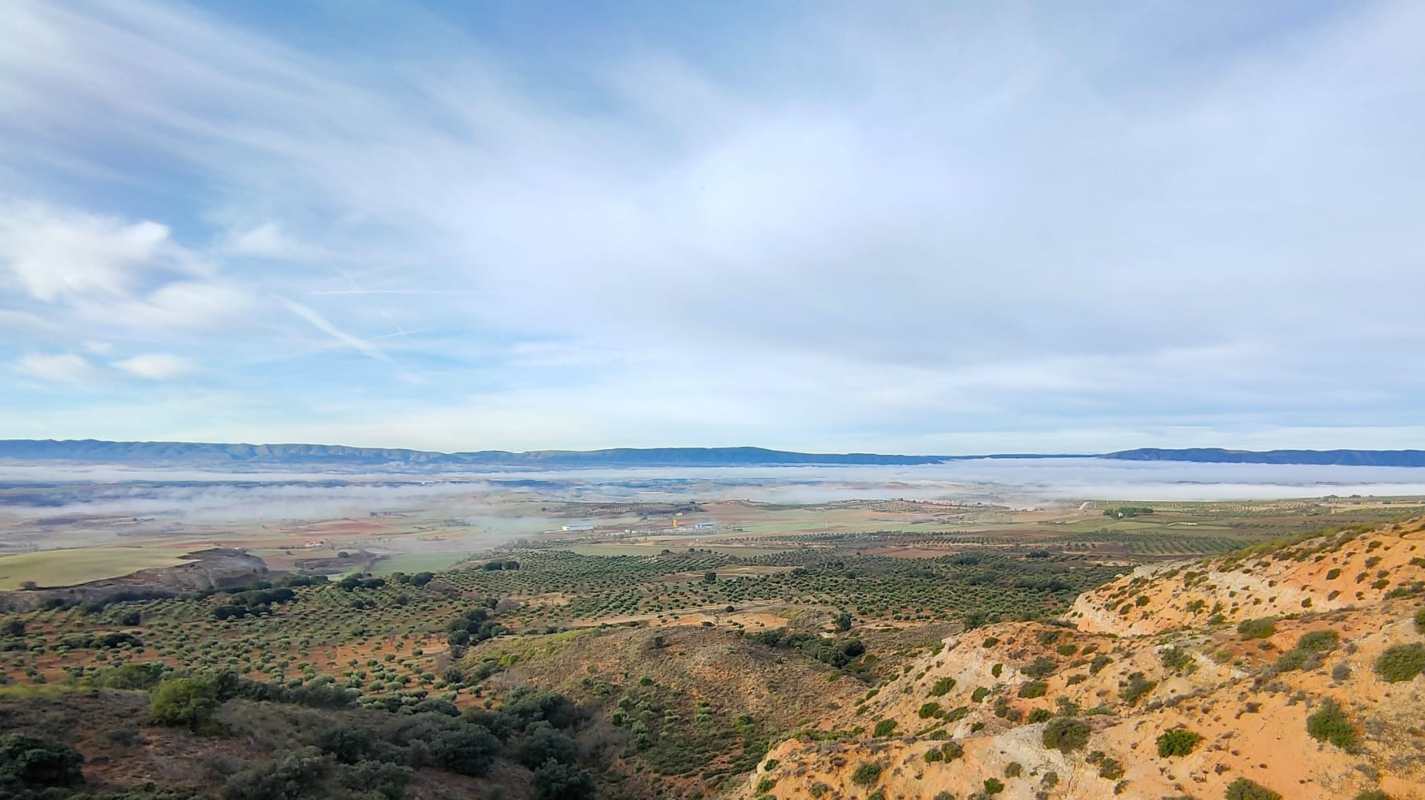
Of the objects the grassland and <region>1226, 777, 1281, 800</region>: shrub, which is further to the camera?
the grassland

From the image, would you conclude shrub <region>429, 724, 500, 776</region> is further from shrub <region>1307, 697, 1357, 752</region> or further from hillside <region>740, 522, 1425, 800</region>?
shrub <region>1307, 697, 1357, 752</region>

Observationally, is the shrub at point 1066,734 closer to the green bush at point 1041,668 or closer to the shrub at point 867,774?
the shrub at point 867,774

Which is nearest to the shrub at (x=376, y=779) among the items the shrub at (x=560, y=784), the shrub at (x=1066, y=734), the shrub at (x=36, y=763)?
the shrub at (x=560, y=784)

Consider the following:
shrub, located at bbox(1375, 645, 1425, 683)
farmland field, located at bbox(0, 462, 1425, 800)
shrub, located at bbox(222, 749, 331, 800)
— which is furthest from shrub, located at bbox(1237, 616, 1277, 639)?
shrub, located at bbox(222, 749, 331, 800)

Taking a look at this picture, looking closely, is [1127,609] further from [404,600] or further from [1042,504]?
[1042,504]

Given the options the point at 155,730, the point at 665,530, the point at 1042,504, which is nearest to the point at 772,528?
the point at 665,530
